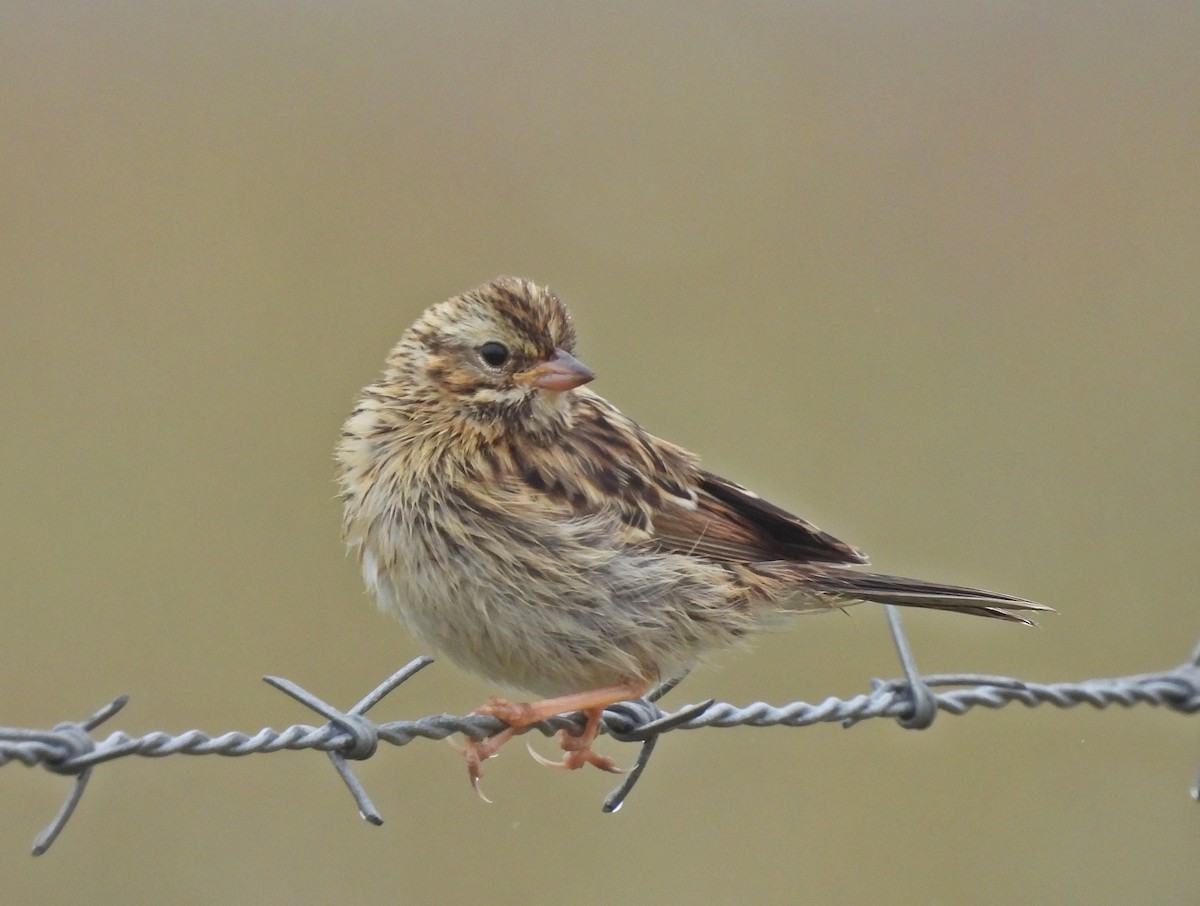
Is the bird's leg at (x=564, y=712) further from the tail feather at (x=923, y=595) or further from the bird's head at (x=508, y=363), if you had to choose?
the bird's head at (x=508, y=363)

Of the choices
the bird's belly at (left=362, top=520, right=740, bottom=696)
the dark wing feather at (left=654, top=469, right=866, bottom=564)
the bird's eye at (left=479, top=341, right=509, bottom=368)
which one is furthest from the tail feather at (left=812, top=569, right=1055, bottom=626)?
the bird's eye at (left=479, top=341, right=509, bottom=368)

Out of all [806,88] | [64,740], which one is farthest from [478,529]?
[806,88]

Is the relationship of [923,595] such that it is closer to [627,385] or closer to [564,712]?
[564,712]

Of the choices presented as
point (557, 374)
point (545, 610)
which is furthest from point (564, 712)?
point (557, 374)

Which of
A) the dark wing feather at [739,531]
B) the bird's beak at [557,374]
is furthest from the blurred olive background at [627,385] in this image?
the bird's beak at [557,374]

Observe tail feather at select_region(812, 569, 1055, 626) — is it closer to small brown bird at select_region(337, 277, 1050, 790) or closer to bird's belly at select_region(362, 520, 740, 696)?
small brown bird at select_region(337, 277, 1050, 790)
